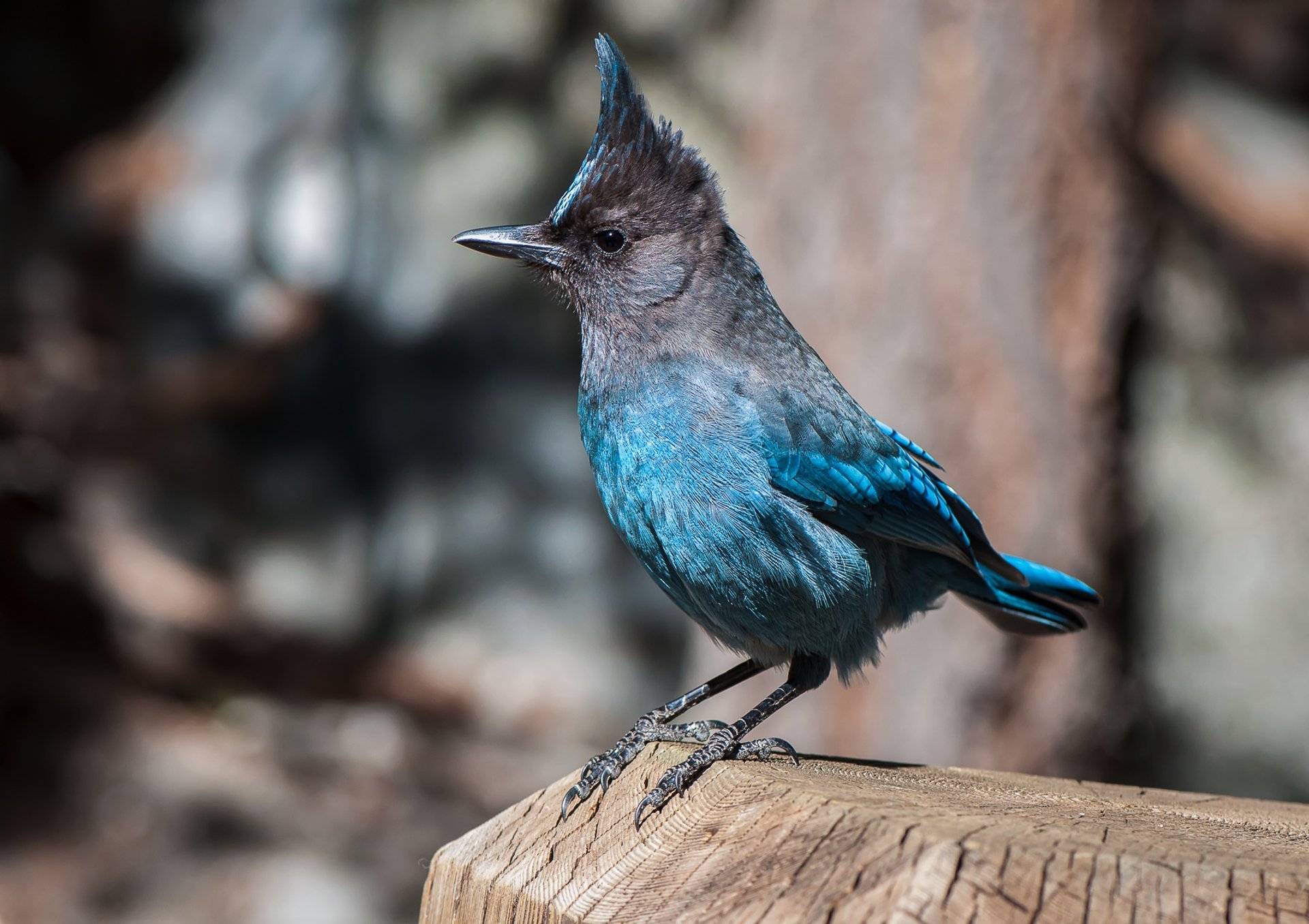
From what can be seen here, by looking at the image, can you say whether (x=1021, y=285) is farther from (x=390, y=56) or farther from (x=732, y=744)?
(x=390, y=56)

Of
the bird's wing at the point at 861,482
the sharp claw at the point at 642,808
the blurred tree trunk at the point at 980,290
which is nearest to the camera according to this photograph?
the sharp claw at the point at 642,808

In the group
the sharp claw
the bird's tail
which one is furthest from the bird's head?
the sharp claw

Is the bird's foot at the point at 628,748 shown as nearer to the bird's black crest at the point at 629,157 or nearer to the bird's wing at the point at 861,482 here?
the bird's wing at the point at 861,482

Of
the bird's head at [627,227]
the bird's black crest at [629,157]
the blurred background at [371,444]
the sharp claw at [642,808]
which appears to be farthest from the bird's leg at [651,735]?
the blurred background at [371,444]

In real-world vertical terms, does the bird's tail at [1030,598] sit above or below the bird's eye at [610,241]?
below

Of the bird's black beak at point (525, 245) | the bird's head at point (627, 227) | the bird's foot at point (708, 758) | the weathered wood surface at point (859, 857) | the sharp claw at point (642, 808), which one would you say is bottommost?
the weathered wood surface at point (859, 857)

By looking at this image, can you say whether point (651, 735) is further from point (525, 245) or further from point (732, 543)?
point (525, 245)

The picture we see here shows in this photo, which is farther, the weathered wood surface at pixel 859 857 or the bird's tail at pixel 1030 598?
the bird's tail at pixel 1030 598
